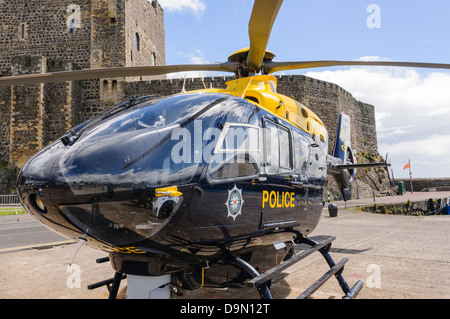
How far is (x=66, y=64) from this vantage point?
2759 cm

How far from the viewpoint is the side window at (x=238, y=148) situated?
9.27 ft

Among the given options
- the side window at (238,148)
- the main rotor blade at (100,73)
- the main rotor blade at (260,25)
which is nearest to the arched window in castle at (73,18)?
the main rotor blade at (100,73)

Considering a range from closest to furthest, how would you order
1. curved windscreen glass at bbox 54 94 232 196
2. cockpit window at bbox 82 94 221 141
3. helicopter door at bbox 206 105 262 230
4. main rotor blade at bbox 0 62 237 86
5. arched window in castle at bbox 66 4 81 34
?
1. curved windscreen glass at bbox 54 94 232 196
2. cockpit window at bbox 82 94 221 141
3. helicopter door at bbox 206 105 262 230
4. main rotor blade at bbox 0 62 237 86
5. arched window in castle at bbox 66 4 81 34

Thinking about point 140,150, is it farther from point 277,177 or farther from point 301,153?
point 301,153

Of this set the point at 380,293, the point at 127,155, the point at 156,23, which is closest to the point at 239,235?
the point at 127,155

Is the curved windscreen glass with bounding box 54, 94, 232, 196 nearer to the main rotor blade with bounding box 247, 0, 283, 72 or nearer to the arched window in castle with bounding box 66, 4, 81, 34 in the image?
the main rotor blade with bounding box 247, 0, 283, 72

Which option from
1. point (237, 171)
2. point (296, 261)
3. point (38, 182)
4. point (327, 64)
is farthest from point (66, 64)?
point (296, 261)

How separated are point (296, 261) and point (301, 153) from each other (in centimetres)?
141

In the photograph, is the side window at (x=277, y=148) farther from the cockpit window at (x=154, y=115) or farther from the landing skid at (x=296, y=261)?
the landing skid at (x=296, y=261)

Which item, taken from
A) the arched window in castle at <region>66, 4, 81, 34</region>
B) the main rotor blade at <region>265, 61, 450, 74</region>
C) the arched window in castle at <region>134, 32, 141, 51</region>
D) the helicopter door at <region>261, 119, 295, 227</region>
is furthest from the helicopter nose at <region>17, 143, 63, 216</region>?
the arched window in castle at <region>66, 4, 81, 34</region>

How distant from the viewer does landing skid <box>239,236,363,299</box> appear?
9.03ft

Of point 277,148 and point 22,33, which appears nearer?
point 277,148

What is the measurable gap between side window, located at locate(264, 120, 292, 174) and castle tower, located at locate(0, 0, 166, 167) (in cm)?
2642

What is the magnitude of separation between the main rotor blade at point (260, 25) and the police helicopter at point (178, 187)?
0.05 ft
